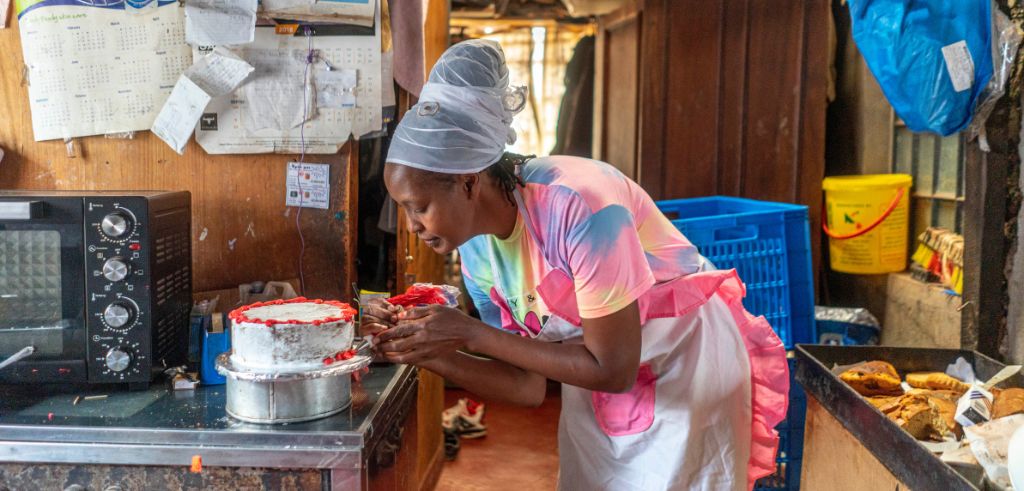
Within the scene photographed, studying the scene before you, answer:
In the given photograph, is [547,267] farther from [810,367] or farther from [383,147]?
[383,147]

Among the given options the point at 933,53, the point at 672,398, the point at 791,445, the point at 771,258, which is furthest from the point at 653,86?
the point at 672,398

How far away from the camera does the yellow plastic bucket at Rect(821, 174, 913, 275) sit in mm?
4117

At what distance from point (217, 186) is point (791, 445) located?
7.28 feet

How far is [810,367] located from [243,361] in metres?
1.62

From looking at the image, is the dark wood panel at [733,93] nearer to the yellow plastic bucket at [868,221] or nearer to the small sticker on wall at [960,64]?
the yellow plastic bucket at [868,221]

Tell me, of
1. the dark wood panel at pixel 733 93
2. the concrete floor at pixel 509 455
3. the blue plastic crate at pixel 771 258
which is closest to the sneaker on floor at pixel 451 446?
the concrete floor at pixel 509 455

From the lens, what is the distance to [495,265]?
183 centimetres

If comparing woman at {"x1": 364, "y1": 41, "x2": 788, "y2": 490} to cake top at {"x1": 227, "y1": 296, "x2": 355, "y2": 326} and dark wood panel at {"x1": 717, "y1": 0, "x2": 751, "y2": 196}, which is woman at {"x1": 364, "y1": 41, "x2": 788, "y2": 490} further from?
dark wood panel at {"x1": 717, "y1": 0, "x2": 751, "y2": 196}

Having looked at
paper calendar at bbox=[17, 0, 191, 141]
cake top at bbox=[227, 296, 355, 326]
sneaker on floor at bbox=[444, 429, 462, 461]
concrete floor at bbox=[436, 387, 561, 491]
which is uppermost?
paper calendar at bbox=[17, 0, 191, 141]

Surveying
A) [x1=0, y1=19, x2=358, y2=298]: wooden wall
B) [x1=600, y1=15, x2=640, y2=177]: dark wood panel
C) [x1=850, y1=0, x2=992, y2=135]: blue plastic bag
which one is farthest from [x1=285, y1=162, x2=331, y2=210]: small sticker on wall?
[x1=600, y1=15, x2=640, y2=177]: dark wood panel

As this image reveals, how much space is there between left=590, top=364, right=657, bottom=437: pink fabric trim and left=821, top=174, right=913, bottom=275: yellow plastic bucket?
8.59ft

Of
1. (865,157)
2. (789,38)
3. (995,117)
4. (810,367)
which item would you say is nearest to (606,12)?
(789,38)

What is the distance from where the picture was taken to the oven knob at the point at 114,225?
69.1 inches

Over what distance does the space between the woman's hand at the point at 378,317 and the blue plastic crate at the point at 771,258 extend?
1541 mm
